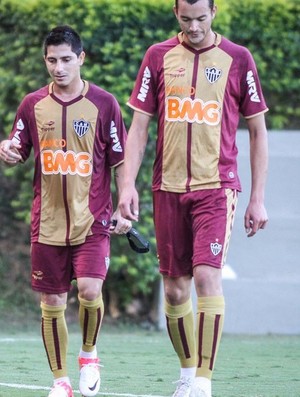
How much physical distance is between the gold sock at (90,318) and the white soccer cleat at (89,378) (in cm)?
8

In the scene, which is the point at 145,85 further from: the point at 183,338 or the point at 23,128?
the point at 183,338

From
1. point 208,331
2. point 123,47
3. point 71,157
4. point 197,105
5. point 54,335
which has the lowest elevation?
point 123,47

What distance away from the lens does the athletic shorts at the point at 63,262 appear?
7.60m

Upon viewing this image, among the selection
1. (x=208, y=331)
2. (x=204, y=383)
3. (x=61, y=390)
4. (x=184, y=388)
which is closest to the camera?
(x=204, y=383)

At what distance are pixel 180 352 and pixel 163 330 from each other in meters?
6.10

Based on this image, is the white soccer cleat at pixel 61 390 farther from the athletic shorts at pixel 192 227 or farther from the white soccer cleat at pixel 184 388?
the athletic shorts at pixel 192 227

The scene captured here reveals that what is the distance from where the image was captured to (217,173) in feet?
23.2

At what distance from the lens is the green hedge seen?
13.0 m

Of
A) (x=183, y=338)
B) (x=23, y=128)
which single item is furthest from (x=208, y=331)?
(x=23, y=128)

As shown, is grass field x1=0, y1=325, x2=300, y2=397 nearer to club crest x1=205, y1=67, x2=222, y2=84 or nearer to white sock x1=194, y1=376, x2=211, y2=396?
white sock x1=194, y1=376, x2=211, y2=396

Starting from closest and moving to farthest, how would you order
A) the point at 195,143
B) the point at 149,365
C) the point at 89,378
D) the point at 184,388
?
the point at 195,143 < the point at 184,388 < the point at 89,378 < the point at 149,365

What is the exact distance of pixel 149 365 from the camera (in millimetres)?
9609

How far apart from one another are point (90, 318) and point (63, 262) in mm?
362

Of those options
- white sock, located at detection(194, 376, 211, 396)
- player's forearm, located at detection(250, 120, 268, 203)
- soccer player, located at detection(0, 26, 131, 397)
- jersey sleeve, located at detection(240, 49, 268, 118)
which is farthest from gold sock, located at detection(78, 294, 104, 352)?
jersey sleeve, located at detection(240, 49, 268, 118)
